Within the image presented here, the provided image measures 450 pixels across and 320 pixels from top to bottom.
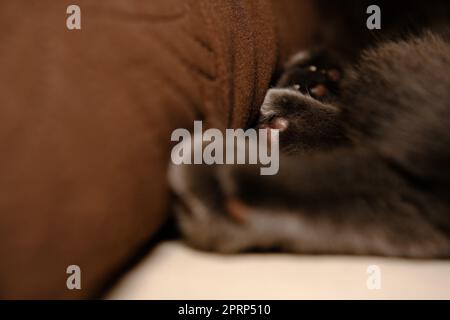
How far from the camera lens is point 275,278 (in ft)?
1.53

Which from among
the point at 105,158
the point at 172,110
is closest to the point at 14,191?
the point at 105,158

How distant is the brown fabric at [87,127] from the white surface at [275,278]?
4cm

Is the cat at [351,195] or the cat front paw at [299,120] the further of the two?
the cat front paw at [299,120]

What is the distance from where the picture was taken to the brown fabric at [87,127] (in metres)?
0.41

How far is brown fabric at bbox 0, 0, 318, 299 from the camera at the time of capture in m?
0.41

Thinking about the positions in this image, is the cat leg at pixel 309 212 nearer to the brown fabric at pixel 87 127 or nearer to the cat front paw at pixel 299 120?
the brown fabric at pixel 87 127

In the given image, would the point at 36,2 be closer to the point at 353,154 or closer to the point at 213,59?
the point at 213,59

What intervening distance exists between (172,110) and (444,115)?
30 centimetres

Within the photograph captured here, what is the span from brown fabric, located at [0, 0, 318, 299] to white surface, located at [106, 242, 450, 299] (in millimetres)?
36

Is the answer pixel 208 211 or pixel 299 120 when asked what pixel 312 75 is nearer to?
pixel 299 120

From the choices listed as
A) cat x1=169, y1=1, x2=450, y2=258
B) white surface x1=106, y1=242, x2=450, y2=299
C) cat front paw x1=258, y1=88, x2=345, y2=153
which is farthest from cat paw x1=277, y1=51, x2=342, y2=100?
white surface x1=106, y1=242, x2=450, y2=299

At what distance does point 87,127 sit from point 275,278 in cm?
23

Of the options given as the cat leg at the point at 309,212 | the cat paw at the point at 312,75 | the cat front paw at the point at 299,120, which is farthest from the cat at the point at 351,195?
the cat paw at the point at 312,75
